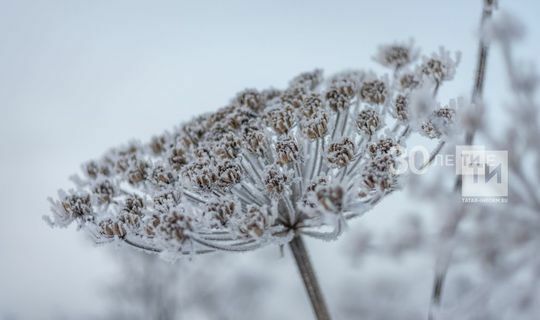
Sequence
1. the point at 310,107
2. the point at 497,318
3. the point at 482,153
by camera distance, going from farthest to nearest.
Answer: the point at 310,107 → the point at 482,153 → the point at 497,318

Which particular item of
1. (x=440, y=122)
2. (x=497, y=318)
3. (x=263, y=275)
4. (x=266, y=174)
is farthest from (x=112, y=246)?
(x=263, y=275)

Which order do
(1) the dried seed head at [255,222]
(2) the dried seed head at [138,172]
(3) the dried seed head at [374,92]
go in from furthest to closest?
(2) the dried seed head at [138,172], (3) the dried seed head at [374,92], (1) the dried seed head at [255,222]

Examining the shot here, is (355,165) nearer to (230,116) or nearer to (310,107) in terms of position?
(310,107)

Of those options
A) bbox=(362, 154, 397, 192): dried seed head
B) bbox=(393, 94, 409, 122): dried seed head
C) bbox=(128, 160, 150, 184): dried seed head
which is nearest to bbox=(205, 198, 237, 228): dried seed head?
bbox=(362, 154, 397, 192): dried seed head

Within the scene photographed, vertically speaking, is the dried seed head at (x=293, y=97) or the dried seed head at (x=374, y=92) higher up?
the dried seed head at (x=293, y=97)

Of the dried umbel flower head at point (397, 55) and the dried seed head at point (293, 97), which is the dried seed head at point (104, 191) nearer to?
the dried seed head at point (293, 97)

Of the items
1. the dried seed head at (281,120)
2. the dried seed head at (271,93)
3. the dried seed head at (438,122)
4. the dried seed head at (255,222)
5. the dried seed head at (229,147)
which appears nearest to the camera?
the dried seed head at (255,222)

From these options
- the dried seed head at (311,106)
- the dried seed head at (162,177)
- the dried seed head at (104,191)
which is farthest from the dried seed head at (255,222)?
the dried seed head at (104,191)

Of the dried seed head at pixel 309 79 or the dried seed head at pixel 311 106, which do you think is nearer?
the dried seed head at pixel 311 106
